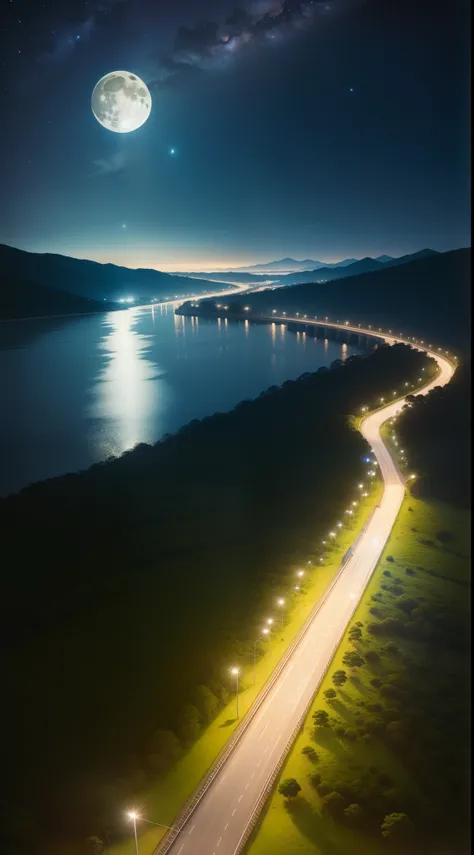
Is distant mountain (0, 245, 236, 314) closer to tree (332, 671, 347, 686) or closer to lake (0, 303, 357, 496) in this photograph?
lake (0, 303, 357, 496)

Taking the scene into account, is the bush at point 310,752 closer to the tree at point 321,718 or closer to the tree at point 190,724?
the tree at point 321,718

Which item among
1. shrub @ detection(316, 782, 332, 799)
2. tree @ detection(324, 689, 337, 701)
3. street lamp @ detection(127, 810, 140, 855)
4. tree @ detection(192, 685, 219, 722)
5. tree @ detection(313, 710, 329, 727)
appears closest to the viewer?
street lamp @ detection(127, 810, 140, 855)

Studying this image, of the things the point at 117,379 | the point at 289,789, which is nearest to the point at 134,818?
the point at 289,789

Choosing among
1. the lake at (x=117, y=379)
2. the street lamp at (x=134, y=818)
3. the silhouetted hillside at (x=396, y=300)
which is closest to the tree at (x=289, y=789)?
the street lamp at (x=134, y=818)

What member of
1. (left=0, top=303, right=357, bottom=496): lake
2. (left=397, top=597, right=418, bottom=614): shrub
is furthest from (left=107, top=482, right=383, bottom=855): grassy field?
(left=0, top=303, right=357, bottom=496): lake

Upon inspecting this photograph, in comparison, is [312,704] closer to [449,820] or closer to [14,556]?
[449,820]
